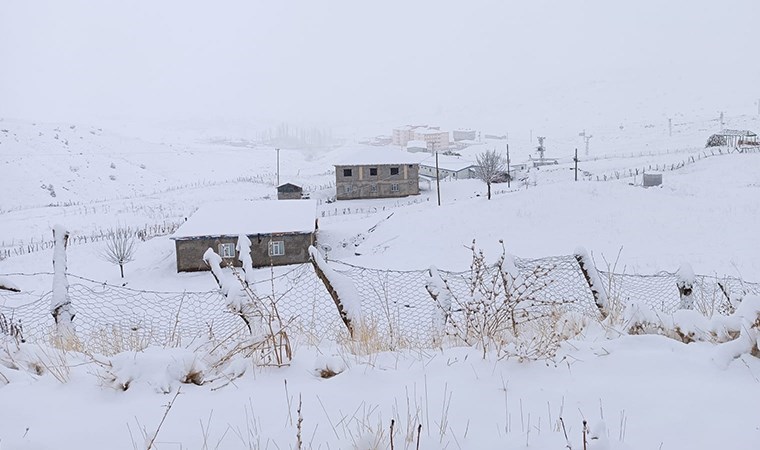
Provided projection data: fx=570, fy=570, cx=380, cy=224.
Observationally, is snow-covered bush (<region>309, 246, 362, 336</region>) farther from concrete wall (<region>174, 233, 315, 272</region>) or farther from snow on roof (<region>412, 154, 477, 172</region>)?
snow on roof (<region>412, 154, 477, 172</region>)

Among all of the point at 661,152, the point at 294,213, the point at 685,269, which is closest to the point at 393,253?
the point at 294,213

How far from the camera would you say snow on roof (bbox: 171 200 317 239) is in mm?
23688

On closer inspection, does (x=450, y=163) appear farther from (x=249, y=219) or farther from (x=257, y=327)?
(x=257, y=327)

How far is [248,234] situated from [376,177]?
20.3 meters

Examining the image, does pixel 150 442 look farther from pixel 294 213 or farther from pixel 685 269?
pixel 294 213

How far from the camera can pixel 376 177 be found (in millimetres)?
42625

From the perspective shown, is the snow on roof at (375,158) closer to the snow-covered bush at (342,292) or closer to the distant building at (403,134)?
the snow-covered bush at (342,292)

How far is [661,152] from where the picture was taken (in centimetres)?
5897

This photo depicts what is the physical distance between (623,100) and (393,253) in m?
122

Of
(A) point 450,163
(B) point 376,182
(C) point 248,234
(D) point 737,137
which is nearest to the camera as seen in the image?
(C) point 248,234

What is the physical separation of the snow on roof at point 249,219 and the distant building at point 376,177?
1362cm

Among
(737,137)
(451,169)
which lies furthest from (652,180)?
(737,137)

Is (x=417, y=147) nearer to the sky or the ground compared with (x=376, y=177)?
nearer to the sky

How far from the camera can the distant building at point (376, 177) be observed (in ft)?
138
